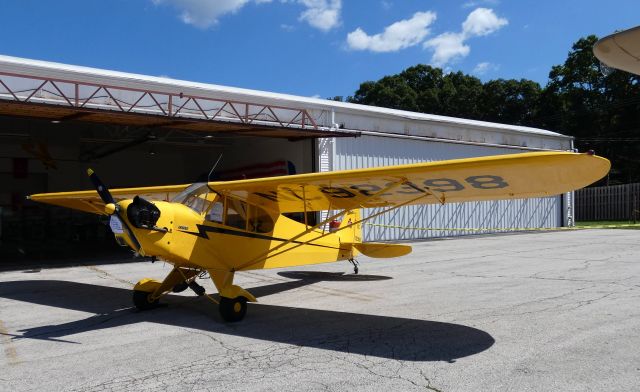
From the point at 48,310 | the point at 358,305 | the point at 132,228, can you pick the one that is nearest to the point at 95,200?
the point at 48,310

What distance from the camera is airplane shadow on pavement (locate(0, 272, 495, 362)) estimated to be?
235 inches

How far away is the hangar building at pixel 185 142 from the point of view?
52.3 ft

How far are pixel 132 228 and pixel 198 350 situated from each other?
200 cm

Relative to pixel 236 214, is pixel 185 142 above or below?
above

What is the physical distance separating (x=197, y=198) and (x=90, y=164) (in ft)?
85.0

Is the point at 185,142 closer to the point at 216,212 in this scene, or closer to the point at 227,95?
the point at 227,95

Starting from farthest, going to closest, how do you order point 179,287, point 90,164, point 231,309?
point 90,164, point 179,287, point 231,309

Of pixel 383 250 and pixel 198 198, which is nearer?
pixel 198 198

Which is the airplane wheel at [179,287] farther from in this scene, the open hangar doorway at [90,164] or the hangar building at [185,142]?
the open hangar doorway at [90,164]

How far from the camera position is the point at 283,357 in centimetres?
572

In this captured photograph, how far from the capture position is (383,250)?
11.0m

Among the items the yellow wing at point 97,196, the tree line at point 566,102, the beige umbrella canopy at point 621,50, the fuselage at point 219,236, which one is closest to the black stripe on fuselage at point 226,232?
the fuselage at point 219,236

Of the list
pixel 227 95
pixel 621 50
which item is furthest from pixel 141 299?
pixel 227 95

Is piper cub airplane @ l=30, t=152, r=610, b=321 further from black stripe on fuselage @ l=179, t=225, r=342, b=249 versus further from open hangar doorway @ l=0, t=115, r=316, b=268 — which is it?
open hangar doorway @ l=0, t=115, r=316, b=268
